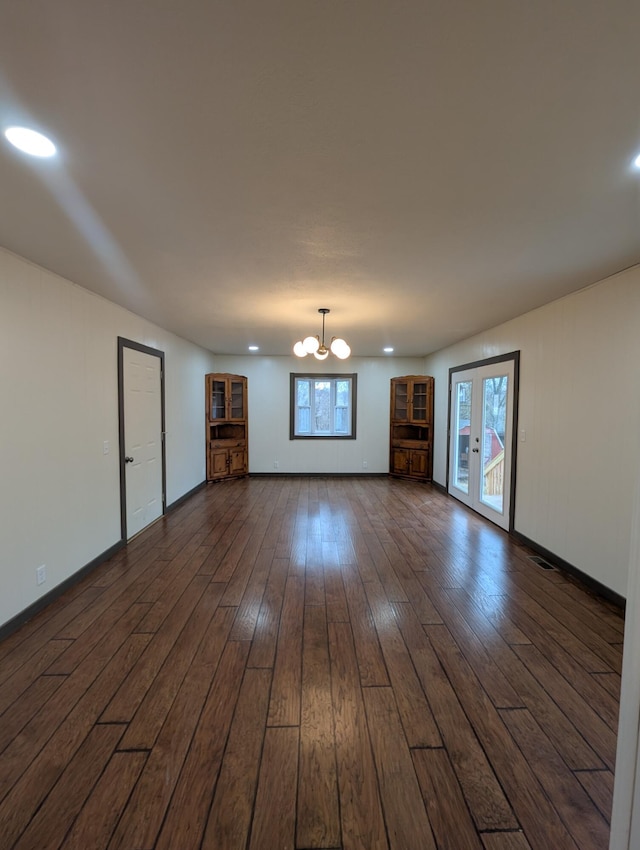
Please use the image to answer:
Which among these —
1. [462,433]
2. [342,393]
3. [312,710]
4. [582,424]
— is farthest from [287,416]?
[312,710]

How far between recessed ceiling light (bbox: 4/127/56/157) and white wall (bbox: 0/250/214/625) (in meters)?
1.26

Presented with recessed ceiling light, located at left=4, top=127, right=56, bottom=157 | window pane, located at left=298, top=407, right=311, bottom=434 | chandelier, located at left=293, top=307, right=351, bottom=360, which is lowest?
window pane, located at left=298, top=407, right=311, bottom=434

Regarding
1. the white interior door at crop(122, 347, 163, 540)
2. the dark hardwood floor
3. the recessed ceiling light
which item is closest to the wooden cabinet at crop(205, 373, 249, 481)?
the white interior door at crop(122, 347, 163, 540)

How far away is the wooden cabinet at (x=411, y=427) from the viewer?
24.4ft

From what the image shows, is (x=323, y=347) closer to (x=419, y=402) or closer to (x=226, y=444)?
(x=226, y=444)

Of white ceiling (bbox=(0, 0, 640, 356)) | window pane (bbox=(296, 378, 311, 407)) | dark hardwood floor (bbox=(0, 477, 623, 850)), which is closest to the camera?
white ceiling (bbox=(0, 0, 640, 356))

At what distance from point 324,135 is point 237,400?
21.0ft

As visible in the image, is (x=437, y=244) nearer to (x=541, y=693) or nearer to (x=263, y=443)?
(x=541, y=693)

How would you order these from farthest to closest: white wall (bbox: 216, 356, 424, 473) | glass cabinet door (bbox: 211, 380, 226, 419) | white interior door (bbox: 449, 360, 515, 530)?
1. white wall (bbox: 216, 356, 424, 473)
2. glass cabinet door (bbox: 211, 380, 226, 419)
3. white interior door (bbox: 449, 360, 515, 530)

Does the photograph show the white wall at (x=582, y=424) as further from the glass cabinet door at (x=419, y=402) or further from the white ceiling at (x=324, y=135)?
the glass cabinet door at (x=419, y=402)

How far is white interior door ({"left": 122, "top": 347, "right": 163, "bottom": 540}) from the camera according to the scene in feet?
13.4

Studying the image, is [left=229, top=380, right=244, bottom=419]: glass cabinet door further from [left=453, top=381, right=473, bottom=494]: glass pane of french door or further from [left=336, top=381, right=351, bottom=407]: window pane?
[left=453, top=381, right=473, bottom=494]: glass pane of french door

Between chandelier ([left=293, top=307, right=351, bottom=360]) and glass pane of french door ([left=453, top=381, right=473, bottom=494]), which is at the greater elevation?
chandelier ([left=293, top=307, right=351, bottom=360])

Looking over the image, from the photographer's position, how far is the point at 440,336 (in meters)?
5.58
